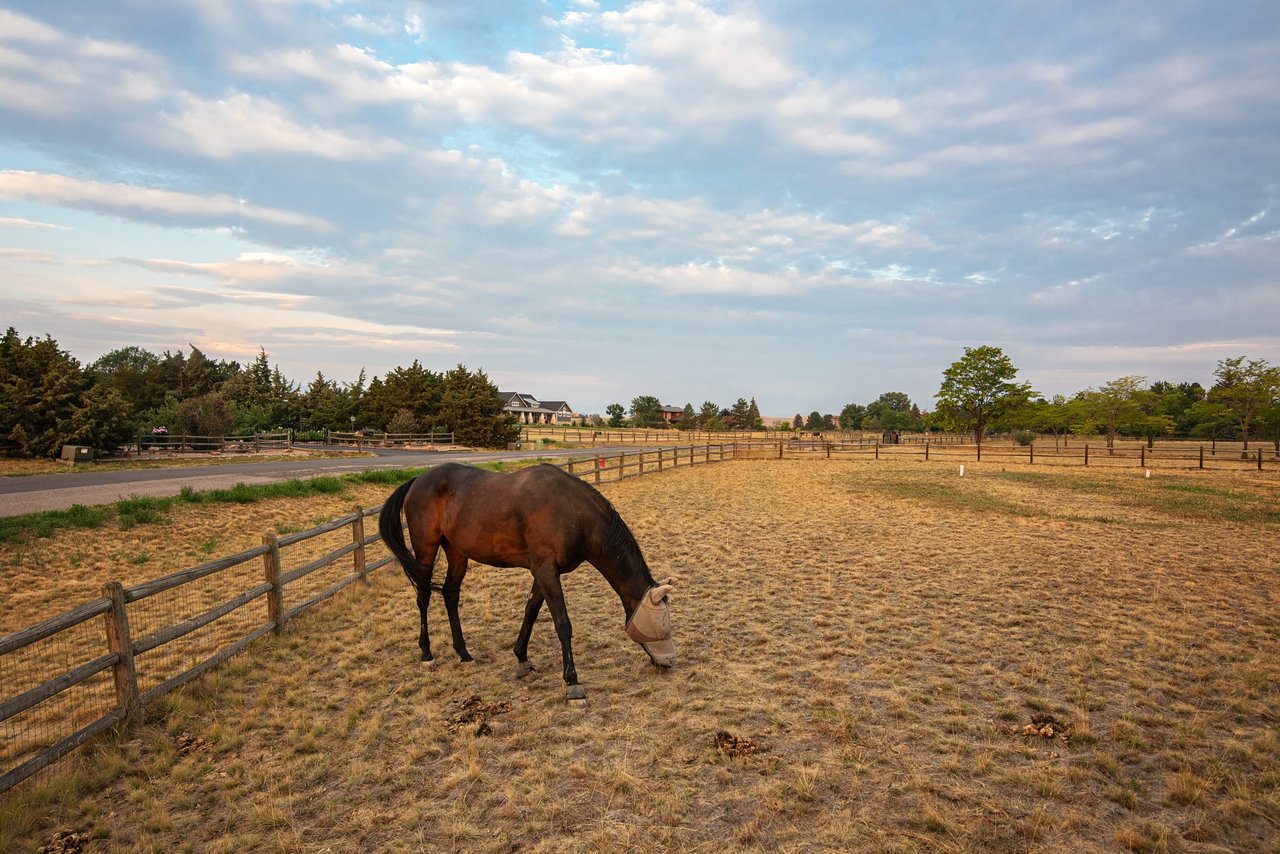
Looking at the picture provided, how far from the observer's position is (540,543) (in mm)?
5469

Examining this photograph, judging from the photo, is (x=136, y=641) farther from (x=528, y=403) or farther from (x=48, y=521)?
(x=528, y=403)

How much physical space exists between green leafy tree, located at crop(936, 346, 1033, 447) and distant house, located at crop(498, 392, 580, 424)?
59.7 m

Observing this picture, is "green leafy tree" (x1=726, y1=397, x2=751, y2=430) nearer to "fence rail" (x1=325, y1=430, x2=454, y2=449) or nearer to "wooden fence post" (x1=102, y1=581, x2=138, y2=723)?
"fence rail" (x1=325, y1=430, x2=454, y2=449)

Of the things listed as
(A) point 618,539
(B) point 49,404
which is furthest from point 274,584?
(B) point 49,404

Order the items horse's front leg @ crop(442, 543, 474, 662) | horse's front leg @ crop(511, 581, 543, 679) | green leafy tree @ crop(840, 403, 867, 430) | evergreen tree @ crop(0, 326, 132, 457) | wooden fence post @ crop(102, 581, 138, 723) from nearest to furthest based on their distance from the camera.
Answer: wooden fence post @ crop(102, 581, 138, 723)
horse's front leg @ crop(511, 581, 543, 679)
horse's front leg @ crop(442, 543, 474, 662)
evergreen tree @ crop(0, 326, 132, 457)
green leafy tree @ crop(840, 403, 867, 430)

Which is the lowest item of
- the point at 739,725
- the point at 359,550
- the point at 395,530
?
the point at 739,725

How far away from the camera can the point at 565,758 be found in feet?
13.9

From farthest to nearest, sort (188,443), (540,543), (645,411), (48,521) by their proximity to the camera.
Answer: (645,411) → (188,443) → (48,521) → (540,543)

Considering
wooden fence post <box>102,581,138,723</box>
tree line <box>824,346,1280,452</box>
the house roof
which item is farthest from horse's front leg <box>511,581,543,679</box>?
the house roof

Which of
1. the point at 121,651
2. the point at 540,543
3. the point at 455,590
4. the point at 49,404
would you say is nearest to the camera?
the point at 121,651

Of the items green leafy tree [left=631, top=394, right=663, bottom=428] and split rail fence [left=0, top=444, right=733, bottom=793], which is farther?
green leafy tree [left=631, top=394, right=663, bottom=428]

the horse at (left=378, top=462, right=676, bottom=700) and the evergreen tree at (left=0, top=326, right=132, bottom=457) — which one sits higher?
the evergreen tree at (left=0, top=326, right=132, bottom=457)

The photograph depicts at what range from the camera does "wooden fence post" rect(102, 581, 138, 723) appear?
4.40 meters

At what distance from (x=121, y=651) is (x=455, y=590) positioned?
2.58 m
